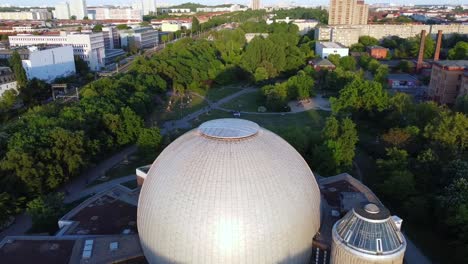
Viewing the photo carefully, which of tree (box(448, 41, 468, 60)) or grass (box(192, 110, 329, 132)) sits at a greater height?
tree (box(448, 41, 468, 60))

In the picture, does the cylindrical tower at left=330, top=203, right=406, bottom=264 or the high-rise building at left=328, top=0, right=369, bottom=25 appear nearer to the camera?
the cylindrical tower at left=330, top=203, right=406, bottom=264

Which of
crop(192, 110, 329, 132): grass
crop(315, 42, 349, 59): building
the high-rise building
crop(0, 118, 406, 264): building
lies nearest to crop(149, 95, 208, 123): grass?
crop(192, 110, 329, 132): grass

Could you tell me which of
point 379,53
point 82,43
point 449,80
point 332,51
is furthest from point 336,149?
point 82,43

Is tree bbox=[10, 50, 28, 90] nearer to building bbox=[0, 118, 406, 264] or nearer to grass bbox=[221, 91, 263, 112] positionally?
grass bbox=[221, 91, 263, 112]

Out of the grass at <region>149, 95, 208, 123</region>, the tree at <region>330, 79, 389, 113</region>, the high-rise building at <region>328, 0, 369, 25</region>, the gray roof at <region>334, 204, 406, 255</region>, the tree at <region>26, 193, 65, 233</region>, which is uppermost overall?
the high-rise building at <region>328, 0, 369, 25</region>

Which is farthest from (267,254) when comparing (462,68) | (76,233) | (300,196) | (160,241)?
(462,68)

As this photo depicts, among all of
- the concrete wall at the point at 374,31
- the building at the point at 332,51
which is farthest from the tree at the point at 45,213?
the concrete wall at the point at 374,31

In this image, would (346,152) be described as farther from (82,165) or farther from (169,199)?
(82,165)
